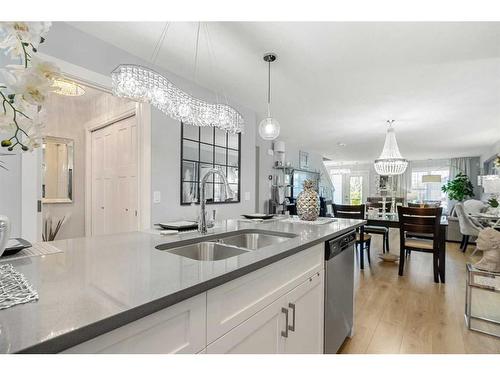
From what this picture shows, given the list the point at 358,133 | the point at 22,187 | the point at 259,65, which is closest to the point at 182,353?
the point at 22,187

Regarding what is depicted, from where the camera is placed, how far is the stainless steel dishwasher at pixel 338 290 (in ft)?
5.21

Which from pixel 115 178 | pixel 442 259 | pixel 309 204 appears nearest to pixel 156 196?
pixel 115 178

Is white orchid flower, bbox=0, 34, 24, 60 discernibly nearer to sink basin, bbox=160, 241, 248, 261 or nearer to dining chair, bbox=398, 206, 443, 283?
sink basin, bbox=160, 241, 248, 261

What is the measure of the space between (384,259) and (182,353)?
4.21 m

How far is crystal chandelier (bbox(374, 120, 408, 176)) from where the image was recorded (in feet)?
14.4

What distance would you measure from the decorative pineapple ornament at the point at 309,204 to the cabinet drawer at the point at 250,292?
83 cm

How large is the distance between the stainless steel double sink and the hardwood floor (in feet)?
3.30

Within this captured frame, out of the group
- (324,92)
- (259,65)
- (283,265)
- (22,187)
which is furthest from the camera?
(324,92)

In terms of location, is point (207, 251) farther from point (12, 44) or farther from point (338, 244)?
point (12, 44)

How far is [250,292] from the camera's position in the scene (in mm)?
949

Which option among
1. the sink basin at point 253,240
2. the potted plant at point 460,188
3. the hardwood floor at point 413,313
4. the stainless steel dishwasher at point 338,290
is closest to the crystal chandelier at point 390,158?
the hardwood floor at point 413,313

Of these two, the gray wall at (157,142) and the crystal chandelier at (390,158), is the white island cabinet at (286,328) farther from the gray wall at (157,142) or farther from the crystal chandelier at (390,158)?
the crystal chandelier at (390,158)
